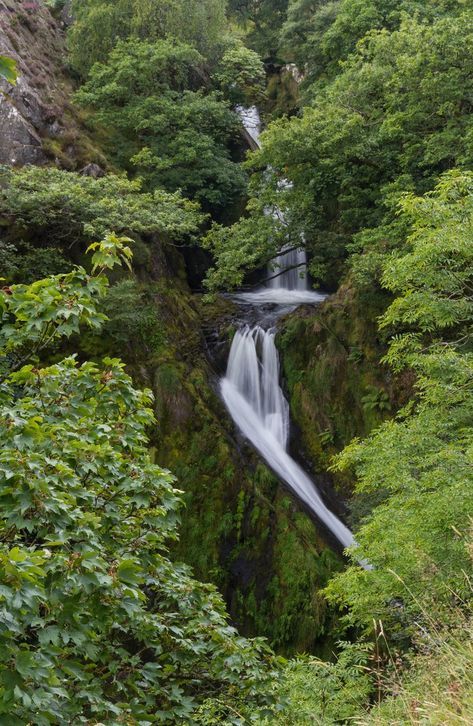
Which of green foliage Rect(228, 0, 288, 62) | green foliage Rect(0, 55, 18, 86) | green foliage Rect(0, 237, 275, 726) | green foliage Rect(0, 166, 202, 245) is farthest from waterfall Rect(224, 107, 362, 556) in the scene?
green foliage Rect(228, 0, 288, 62)

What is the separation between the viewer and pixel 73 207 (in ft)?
39.7

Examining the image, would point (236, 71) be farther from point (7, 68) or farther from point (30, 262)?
point (7, 68)

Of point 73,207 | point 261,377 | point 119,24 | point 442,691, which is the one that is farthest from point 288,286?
point 442,691

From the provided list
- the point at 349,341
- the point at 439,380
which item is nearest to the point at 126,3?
the point at 349,341

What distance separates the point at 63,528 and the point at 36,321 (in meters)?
1.34

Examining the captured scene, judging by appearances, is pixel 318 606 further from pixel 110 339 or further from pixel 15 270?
pixel 15 270

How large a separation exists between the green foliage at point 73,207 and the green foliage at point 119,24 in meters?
7.57

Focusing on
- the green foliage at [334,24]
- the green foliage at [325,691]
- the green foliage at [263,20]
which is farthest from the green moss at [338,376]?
the green foliage at [263,20]

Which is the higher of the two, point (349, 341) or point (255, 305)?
point (255, 305)

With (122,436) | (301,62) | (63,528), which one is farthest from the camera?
(301,62)

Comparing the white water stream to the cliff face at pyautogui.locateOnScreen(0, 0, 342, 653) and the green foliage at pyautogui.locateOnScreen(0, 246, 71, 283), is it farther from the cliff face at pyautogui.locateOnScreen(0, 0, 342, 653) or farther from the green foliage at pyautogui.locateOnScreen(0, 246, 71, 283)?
the green foliage at pyautogui.locateOnScreen(0, 246, 71, 283)

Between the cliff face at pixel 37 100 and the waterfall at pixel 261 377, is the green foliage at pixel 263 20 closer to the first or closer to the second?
the cliff face at pixel 37 100

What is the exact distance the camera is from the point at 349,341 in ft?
45.0

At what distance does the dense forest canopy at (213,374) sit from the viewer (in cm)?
323
